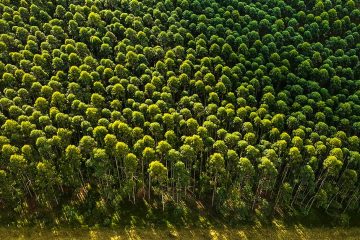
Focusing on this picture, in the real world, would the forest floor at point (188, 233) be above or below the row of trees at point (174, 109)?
below

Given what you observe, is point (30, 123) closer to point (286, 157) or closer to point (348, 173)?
point (286, 157)

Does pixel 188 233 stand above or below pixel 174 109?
below

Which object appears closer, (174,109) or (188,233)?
(188,233)

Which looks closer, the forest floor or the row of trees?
the forest floor

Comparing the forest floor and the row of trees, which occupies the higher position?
the row of trees

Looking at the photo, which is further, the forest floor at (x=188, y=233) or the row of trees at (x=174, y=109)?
the row of trees at (x=174, y=109)
